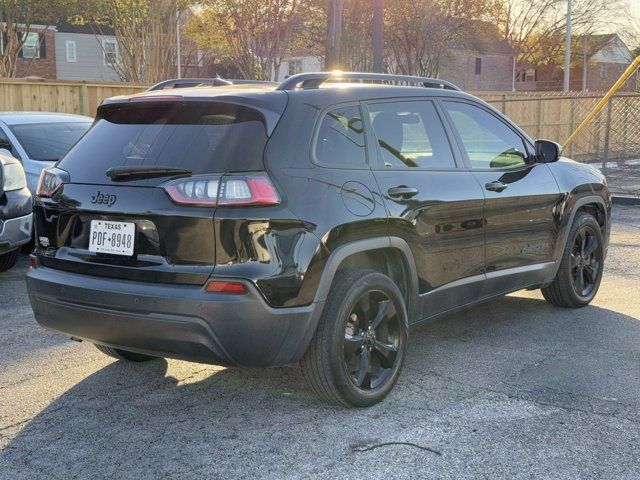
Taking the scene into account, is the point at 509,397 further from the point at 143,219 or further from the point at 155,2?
the point at 155,2

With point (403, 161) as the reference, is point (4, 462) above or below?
below

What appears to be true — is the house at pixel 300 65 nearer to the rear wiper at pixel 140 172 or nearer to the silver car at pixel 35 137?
the silver car at pixel 35 137

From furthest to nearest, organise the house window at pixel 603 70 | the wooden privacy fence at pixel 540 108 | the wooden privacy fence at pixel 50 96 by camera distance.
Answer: the house window at pixel 603 70 → the wooden privacy fence at pixel 540 108 → the wooden privacy fence at pixel 50 96

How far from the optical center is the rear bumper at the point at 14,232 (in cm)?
695

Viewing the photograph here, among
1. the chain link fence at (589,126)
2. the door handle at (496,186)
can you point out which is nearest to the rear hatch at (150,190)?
the door handle at (496,186)

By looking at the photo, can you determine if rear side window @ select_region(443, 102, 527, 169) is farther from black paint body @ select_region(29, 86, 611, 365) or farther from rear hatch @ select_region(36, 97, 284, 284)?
rear hatch @ select_region(36, 97, 284, 284)

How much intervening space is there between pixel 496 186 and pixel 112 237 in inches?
98.1

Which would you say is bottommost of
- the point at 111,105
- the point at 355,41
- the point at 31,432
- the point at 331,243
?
the point at 31,432

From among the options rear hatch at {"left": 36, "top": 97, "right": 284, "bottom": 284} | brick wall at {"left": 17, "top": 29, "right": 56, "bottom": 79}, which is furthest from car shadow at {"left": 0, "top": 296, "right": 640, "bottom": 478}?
brick wall at {"left": 17, "top": 29, "right": 56, "bottom": 79}

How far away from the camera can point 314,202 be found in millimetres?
3738

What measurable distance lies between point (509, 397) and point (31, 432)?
2460mm

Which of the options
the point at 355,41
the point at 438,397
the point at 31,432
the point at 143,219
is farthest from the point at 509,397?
the point at 355,41

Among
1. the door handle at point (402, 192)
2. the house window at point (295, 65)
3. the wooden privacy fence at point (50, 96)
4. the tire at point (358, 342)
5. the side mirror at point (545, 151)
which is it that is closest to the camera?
the tire at point (358, 342)

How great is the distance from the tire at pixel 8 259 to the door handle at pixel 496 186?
487 centimetres
